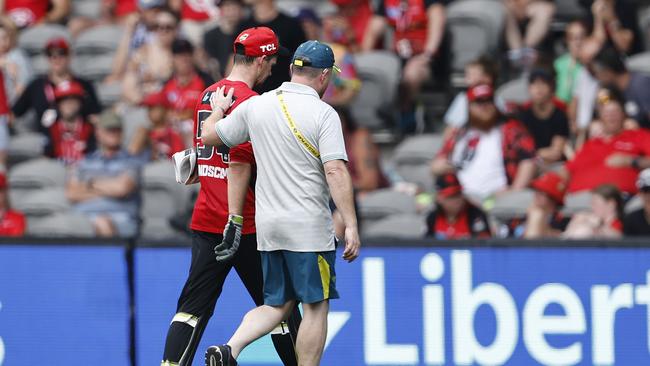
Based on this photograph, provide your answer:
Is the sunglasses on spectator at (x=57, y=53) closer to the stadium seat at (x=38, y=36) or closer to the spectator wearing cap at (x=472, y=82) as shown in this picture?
the stadium seat at (x=38, y=36)

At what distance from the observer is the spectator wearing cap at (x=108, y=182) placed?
12.4 metres

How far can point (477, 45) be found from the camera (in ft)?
43.7

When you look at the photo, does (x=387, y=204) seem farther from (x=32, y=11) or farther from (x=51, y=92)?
(x=32, y=11)

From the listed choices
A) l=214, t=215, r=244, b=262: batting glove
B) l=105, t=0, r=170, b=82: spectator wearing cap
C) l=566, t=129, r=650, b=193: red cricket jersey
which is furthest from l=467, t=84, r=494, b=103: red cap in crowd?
l=214, t=215, r=244, b=262: batting glove

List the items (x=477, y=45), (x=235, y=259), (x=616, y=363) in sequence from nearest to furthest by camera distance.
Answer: (x=235, y=259) → (x=616, y=363) → (x=477, y=45)

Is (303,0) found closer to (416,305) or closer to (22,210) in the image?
(22,210)

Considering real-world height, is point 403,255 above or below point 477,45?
below

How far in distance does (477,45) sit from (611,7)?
4.18 feet

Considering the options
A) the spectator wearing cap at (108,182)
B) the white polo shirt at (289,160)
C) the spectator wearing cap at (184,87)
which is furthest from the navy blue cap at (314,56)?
the spectator wearing cap at (184,87)

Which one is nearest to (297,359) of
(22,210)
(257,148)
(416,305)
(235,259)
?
(235,259)

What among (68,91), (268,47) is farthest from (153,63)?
(268,47)

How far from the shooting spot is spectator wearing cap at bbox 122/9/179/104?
1366 cm

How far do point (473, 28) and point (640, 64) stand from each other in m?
1.68

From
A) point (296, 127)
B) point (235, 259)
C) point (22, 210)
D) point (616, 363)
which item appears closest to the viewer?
point (296, 127)
